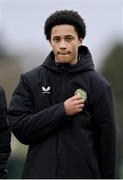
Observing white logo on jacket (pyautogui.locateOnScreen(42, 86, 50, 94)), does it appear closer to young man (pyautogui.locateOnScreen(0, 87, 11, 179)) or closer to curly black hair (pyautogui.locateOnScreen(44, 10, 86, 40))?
curly black hair (pyautogui.locateOnScreen(44, 10, 86, 40))

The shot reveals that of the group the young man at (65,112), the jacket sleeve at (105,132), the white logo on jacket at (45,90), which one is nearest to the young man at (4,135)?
the young man at (65,112)

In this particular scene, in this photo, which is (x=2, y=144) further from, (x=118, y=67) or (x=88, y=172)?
(x=118, y=67)

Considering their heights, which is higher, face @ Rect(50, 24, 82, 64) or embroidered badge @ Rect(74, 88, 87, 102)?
face @ Rect(50, 24, 82, 64)

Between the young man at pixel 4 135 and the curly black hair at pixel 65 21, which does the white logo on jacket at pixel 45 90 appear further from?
the young man at pixel 4 135

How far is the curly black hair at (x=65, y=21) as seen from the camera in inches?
289

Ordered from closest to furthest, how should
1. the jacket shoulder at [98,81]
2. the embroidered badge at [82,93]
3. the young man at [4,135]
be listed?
1. the embroidered badge at [82,93]
2. the jacket shoulder at [98,81]
3. the young man at [4,135]

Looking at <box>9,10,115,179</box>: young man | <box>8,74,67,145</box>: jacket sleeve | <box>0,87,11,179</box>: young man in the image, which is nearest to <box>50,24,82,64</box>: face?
<box>9,10,115,179</box>: young man

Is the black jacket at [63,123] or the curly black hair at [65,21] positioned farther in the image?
the curly black hair at [65,21]

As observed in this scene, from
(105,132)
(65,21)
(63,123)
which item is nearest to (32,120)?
(63,123)

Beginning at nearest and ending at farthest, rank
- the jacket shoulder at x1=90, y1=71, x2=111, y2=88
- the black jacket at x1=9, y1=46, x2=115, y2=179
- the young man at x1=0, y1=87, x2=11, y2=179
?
the black jacket at x1=9, y1=46, x2=115, y2=179
the jacket shoulder at x1=90, y1=71, x2=111, y2=88
the young man at x1=0, y1=87, x2=11, y2=179

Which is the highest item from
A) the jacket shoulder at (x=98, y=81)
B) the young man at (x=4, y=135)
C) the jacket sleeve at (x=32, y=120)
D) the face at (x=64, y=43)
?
the face at (x=64, y=43)

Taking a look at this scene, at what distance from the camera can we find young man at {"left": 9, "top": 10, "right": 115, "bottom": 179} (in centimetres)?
711

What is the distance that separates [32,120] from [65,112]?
30cm

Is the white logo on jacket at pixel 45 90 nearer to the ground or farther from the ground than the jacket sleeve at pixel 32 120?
farther from the ground
